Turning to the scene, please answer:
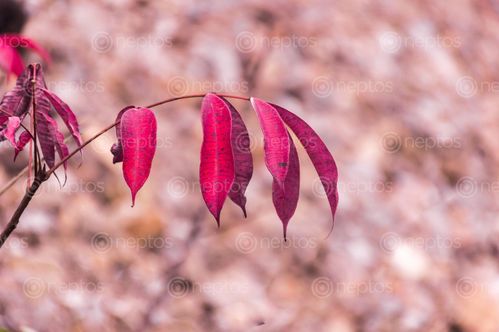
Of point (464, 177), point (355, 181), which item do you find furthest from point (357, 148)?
point (464, 177)

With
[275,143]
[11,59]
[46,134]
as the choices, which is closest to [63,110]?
[46,134]

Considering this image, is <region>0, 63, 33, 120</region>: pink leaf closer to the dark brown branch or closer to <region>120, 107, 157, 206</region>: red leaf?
the dark brown branch

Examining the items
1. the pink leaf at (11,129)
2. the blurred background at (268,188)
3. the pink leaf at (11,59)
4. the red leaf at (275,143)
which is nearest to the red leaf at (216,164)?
the red leaf at (275,143)

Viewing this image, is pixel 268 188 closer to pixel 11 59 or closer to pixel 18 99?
pixel 11 59

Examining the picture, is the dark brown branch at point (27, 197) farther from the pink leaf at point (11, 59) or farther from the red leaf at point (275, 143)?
the pink leaf at point (11, 59)

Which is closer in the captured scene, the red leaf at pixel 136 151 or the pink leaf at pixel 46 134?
the red leaf at pixel 136 151

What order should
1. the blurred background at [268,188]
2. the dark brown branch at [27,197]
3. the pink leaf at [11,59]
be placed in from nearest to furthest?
the dark brown branch at [27,197] < the pink leaf at [11,59] < the blurred background at [268,188]
